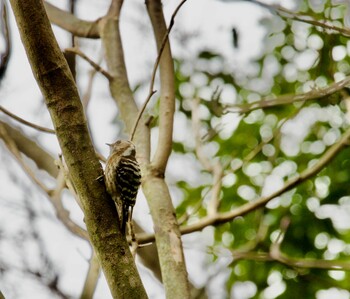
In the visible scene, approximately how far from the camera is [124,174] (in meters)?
3.21

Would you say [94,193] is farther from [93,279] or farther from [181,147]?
[181,147]

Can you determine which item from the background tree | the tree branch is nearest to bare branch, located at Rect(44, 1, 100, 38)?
the background tree

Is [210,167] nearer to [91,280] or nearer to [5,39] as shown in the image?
[5,39]

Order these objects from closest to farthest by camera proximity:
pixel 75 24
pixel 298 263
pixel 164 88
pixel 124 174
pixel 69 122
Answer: pixel 69 122, pixel 124 174, pixel 164 88, pixel 298 263, pixel 75 24

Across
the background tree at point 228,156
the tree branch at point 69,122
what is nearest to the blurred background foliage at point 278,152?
the background tree at point 228,156

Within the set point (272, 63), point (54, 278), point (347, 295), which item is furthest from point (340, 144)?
point (54, 278)

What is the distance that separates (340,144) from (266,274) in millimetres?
1192

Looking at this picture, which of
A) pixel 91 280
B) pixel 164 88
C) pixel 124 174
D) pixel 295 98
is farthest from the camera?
pixel 295 98

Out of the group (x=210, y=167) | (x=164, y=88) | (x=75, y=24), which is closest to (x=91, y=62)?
(x=164, y=88)

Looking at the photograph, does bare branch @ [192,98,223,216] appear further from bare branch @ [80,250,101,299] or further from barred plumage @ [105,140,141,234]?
bare branch @ [80,250,101,299]

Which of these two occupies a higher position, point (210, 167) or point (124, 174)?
point (210, 167)

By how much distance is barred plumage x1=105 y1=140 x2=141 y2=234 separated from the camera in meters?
2.89

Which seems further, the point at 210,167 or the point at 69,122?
the point at 210,167

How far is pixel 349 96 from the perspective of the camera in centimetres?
391
